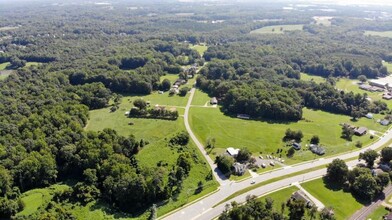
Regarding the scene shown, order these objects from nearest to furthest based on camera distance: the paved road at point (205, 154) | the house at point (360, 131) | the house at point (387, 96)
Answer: the paved road at point (205, 154) < the house at point (360, 131) < the house at point (387, 96)

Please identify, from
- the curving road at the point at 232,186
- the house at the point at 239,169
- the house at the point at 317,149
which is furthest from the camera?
the house at the point at 317,149

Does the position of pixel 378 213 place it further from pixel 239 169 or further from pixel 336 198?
pixel 239 169

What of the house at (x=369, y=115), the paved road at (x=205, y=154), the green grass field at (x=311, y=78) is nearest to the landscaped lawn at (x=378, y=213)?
the paved road at (x=205, y=154)

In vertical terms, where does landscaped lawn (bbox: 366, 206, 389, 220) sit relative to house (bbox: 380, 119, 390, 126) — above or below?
below

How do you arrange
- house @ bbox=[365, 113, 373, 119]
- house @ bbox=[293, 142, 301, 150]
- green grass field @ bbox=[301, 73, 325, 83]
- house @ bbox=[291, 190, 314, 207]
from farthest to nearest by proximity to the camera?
green grass field @ bbox=[301, 73, 325, 83], house @ bbox=[365, 113, 373, 119], house @ bbox=[293, 142, 301, 150], house @ bbox=[291, 190, 314, 207]

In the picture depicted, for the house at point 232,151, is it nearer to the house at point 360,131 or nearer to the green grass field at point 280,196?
the green grass field at point 280,196

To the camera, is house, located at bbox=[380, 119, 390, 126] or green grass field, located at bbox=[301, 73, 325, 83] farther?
green grass field, located at bbox=[301, 73, 325, 83]

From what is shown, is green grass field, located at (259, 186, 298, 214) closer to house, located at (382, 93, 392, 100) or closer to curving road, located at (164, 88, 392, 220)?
curving road, located at (164, 88, 392, 220)

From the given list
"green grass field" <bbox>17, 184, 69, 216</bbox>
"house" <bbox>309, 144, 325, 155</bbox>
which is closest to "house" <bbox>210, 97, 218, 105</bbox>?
"house" <bbox>309, 144, 325, 155</bbox>
